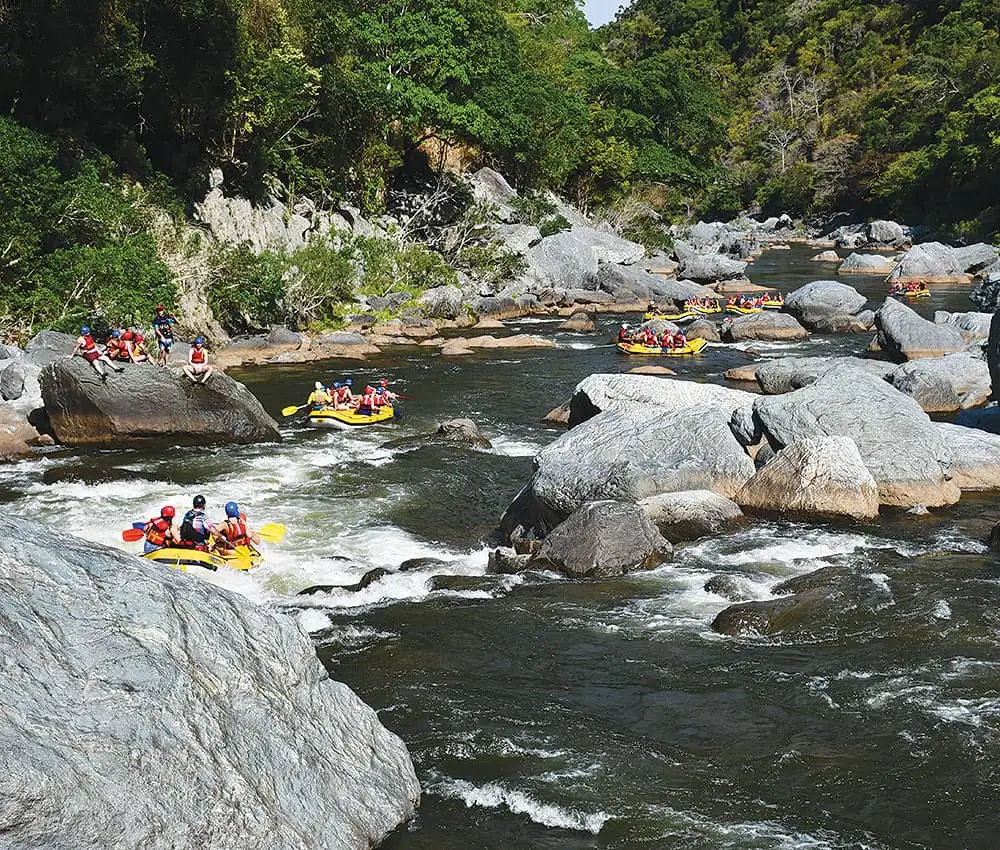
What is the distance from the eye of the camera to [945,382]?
74.9 feet

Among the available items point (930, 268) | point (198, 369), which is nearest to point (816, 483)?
point (198, 369)

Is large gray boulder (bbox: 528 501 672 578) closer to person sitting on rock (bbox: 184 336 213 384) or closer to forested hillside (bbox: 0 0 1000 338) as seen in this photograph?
person sitting on rock (bbox: 184 336 213 384)

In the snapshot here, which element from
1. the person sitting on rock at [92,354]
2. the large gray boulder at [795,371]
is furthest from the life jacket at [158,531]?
the large gray boulder at [795,371]

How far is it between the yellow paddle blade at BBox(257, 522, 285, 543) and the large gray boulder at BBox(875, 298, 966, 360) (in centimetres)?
2062

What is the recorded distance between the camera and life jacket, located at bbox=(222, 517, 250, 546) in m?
14.1

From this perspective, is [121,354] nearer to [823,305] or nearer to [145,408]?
[145,408]

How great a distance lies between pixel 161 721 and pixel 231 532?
837 cm

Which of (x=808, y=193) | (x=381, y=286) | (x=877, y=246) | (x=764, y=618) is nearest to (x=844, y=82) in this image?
(x=808, y=193)

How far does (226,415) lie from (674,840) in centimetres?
1591

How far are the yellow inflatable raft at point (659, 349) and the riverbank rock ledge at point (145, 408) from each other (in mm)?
13870

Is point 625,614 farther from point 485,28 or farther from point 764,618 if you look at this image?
point 485,28

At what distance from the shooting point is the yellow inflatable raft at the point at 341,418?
22.8 meters

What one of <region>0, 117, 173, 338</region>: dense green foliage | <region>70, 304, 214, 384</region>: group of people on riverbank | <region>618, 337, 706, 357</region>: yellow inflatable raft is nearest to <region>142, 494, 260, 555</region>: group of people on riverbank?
<region>70, 304, 214, 384</region>: group of people on riverbank

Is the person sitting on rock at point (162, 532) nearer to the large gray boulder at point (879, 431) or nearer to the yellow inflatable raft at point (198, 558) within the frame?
the yellow inflatable raft at point (198, 558)
